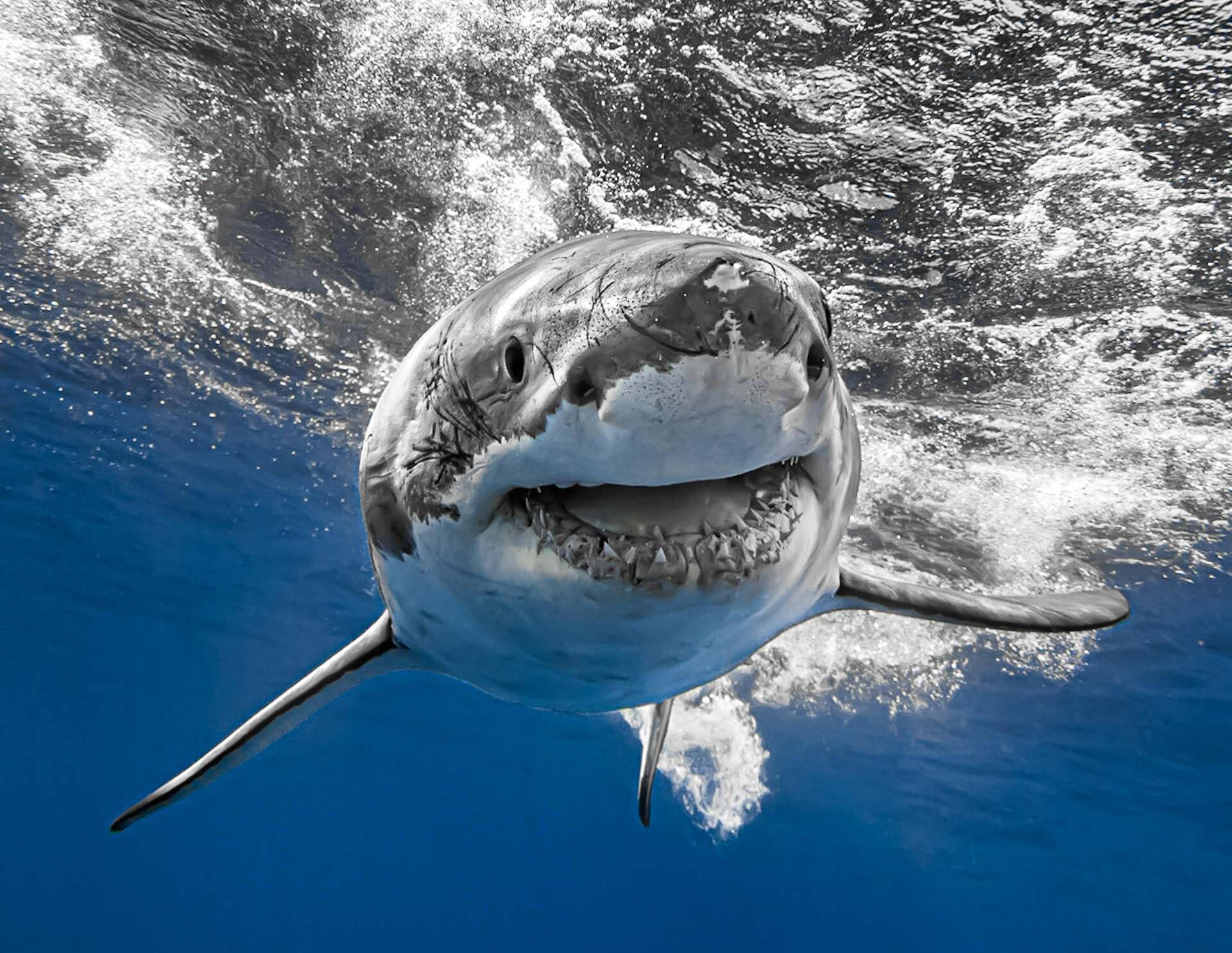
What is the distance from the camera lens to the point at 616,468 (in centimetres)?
141

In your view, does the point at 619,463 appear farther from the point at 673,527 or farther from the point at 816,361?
the point at 816,361

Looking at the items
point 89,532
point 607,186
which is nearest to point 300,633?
point 89,532

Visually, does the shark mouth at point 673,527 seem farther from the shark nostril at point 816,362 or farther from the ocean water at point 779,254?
the ocean water at point 779,254

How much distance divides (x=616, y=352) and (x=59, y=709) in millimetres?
55258

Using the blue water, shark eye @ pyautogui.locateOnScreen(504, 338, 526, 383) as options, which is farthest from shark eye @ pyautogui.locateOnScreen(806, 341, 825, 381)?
the blue water

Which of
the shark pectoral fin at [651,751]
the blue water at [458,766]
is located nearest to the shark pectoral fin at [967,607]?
the shark pectoral fin at [651,751]

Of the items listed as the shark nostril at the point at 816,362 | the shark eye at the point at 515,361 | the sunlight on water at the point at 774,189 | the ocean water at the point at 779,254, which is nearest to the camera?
the shark nostril at the point at 816,362

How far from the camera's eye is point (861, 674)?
63.7 ft

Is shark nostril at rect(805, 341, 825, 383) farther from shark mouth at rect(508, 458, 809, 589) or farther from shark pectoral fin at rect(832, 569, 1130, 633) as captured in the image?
shark pectoral fin at rect(832, 569, 1130, 633)

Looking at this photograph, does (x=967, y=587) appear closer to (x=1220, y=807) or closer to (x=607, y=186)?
(x=607, y=186)

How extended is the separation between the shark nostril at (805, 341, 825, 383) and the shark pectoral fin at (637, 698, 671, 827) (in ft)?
13.0

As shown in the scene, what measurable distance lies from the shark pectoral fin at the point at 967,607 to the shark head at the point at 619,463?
639 mm

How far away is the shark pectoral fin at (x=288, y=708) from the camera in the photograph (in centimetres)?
310

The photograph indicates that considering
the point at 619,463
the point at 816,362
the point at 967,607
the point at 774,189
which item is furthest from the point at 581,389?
the point at 774,189
